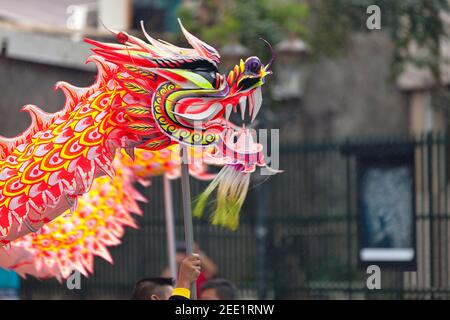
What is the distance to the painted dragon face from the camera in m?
5.57

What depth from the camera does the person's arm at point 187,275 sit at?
18.0 feet

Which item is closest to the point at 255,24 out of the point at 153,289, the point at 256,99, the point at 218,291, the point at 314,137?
the point at 314,137

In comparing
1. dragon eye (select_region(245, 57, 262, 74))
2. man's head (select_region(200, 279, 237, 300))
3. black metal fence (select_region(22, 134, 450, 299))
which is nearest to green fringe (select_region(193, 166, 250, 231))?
dragon eye (select_region(245, 57, 262, 74))

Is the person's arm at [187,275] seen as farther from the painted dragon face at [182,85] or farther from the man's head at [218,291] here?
the man's head at [218,291]

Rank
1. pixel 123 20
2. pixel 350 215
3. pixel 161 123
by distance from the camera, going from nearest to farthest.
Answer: pixel 161 123 → pixel 350 215 → pixel 123 20

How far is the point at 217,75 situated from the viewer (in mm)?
5664

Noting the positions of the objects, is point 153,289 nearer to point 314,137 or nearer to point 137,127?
point 137,127

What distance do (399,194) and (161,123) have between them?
5.61 metres

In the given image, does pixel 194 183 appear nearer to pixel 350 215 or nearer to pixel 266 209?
pixel 266 209

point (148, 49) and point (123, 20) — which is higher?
point (123, 20)

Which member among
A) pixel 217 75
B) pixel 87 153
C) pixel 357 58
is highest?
pixel 357 58

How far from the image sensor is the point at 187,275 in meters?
5.52
